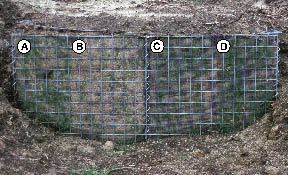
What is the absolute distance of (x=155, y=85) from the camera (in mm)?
5703

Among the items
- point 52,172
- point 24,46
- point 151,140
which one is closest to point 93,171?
point 52,172

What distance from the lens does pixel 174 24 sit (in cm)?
604

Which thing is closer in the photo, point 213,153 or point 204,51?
point 213,153

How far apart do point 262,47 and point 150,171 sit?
241 cm

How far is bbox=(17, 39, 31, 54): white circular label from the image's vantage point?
5770 mm

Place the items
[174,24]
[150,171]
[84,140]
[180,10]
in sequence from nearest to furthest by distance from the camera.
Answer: [150,171]
[84,140]
[174,24]
[180,10]

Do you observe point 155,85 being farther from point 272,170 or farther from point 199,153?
point 272,170

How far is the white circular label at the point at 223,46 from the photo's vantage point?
18.7 feet

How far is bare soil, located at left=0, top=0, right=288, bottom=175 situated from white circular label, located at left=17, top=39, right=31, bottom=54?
23 cm

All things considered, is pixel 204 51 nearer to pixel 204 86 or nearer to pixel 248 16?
pixel 204 86

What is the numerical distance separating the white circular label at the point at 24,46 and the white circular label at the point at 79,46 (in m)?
0.65

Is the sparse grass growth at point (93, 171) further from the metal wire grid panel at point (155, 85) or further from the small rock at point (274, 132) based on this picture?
the small rock at point (274, 132)

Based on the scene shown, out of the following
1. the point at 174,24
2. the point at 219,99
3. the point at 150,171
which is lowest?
the point at 150,171

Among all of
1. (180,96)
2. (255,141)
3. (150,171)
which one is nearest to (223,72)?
(180,96)
